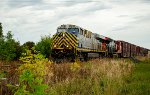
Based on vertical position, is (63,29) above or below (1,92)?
above

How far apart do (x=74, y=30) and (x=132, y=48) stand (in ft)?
130

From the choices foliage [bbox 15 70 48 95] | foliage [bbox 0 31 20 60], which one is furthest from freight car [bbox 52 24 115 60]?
foliage [bbox 15 70 48 95]

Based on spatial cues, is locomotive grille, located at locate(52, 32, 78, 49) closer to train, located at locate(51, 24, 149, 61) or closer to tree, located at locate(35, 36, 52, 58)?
train, located at locate(51, 24, 149, 61)

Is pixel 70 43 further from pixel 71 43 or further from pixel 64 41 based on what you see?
pixel 64 41

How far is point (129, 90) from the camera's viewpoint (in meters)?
12.1

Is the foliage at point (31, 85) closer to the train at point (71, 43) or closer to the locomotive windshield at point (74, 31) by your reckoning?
the train at point (71, 43)

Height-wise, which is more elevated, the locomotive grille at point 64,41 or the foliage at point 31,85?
the locomotive grille at point 64,41

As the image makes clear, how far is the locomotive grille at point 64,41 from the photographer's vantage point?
108ft

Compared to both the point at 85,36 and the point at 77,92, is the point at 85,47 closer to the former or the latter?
the point at 85,36

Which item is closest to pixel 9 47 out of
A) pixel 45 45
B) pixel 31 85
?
pixel 45 45

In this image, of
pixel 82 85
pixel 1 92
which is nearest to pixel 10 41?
pixel 82 85

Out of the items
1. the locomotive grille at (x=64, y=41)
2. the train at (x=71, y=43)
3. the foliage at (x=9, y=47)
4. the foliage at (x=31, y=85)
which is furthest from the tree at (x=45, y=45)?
the foliage at (x=31, y=85)

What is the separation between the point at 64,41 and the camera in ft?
111

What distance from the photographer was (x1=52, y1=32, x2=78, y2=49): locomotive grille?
108 feet
